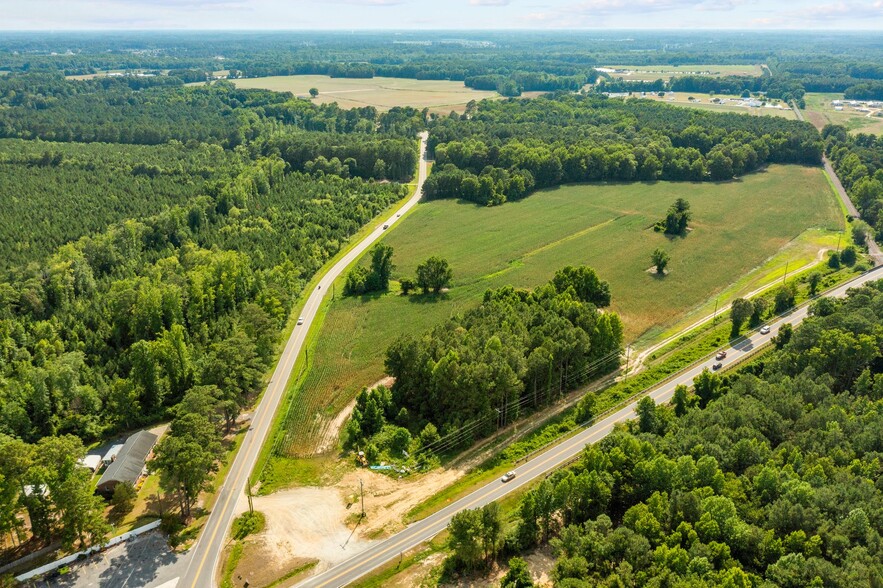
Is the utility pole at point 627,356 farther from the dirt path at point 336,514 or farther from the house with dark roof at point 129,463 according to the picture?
the house with dark roof at point 129,463

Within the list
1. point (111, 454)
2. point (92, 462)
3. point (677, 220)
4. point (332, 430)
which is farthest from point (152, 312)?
point (677, 220)

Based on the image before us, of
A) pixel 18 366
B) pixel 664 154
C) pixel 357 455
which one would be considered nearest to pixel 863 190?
pixel 664 154

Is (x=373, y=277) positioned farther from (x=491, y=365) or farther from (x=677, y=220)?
(x=677, y=220)

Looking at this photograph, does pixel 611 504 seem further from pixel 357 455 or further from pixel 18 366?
pixel 18 366

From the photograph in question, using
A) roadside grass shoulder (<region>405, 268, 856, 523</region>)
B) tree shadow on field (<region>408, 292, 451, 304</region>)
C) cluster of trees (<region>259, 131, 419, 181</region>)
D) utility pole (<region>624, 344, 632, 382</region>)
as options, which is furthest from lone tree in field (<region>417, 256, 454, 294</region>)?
cluster of trees (<region>259, 131, 419, 181</region>)

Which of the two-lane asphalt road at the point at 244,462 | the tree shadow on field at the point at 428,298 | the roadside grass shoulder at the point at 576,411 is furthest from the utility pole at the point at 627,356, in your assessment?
the two-lane asphalt road at the point at 244,462

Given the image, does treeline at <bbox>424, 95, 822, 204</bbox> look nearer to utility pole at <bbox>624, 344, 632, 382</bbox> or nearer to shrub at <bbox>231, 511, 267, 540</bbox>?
utility pole at <bbox>624, 344, 632, 382</bbox>
